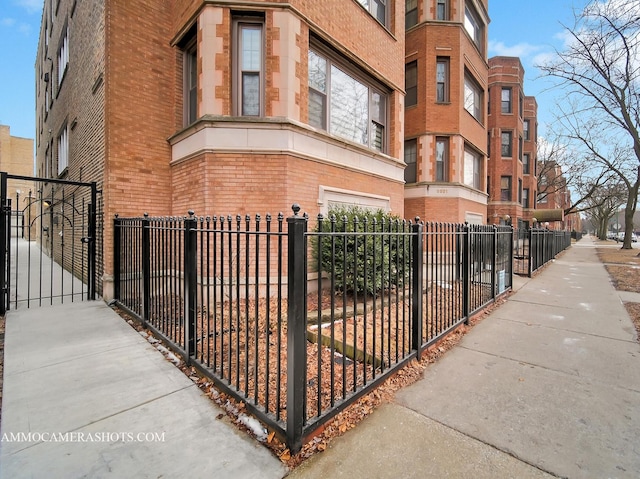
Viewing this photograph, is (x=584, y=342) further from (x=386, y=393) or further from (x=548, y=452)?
(x=386, y=393)

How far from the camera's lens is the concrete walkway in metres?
2.09

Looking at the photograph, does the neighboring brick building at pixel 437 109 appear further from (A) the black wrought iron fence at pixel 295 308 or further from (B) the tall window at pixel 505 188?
(B) the tall window at pixel 505 188

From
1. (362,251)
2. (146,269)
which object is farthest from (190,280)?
(362,251)

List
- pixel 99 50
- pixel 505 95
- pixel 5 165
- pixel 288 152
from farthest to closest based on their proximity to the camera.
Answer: pixel 5 165 < pixel 505 95 < pixel 99 50 < pixel 288 152

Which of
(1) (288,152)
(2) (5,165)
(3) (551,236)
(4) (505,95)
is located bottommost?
(3) (551,236)

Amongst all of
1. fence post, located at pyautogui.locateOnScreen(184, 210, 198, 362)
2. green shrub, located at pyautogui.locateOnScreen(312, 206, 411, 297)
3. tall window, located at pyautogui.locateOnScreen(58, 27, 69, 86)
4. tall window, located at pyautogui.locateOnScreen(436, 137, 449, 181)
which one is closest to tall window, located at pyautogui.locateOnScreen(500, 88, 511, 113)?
tall window, located at pyautogui.locateOnScreen(436, 137, 449, 181)

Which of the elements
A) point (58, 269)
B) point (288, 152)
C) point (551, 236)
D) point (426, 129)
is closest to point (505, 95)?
point (551, 236)

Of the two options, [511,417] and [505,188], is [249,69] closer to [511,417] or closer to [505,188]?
[511,417]

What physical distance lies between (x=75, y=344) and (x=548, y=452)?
510 cm

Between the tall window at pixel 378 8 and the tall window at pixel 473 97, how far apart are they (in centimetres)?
611

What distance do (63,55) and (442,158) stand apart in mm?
14551

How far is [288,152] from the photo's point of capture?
605 centimetres

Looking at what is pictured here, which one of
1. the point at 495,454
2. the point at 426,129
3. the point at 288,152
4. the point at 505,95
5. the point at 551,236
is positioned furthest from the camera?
the point at 505,95

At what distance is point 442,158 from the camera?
521 inches
